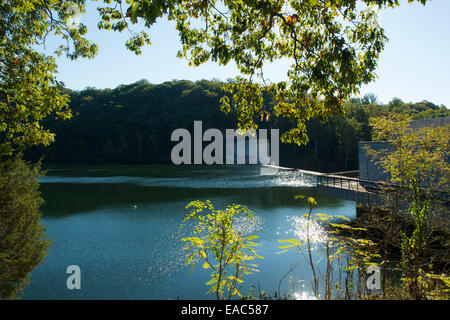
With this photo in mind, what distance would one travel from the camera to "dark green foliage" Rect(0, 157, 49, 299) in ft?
27.9

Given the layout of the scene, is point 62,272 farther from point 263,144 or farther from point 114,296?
point 263,144

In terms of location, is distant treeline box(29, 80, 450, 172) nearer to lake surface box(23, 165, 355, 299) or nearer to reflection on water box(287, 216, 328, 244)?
lake surface box(23, 165, 355, 299)

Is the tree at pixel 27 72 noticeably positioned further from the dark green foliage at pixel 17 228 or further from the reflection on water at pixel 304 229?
the reflection on water at pixel 304 229

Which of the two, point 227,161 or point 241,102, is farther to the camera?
point 227,161

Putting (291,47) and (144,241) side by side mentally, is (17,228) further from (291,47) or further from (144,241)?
(291,47)

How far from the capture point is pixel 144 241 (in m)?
13.3

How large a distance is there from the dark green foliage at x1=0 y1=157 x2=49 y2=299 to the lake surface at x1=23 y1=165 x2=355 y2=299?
0.65m

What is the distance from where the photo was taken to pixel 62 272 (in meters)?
10.3

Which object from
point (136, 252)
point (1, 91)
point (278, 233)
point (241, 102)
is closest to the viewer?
point (241, 102)

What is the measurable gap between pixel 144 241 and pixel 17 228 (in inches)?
205

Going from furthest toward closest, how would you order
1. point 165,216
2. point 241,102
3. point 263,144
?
point 263,144 → point 165,216 → point 241,102

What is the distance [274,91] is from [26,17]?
6.06 m

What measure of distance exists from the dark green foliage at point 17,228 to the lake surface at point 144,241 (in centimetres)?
65

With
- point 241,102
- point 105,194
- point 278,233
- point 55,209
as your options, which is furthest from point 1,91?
Result: point 105,194
